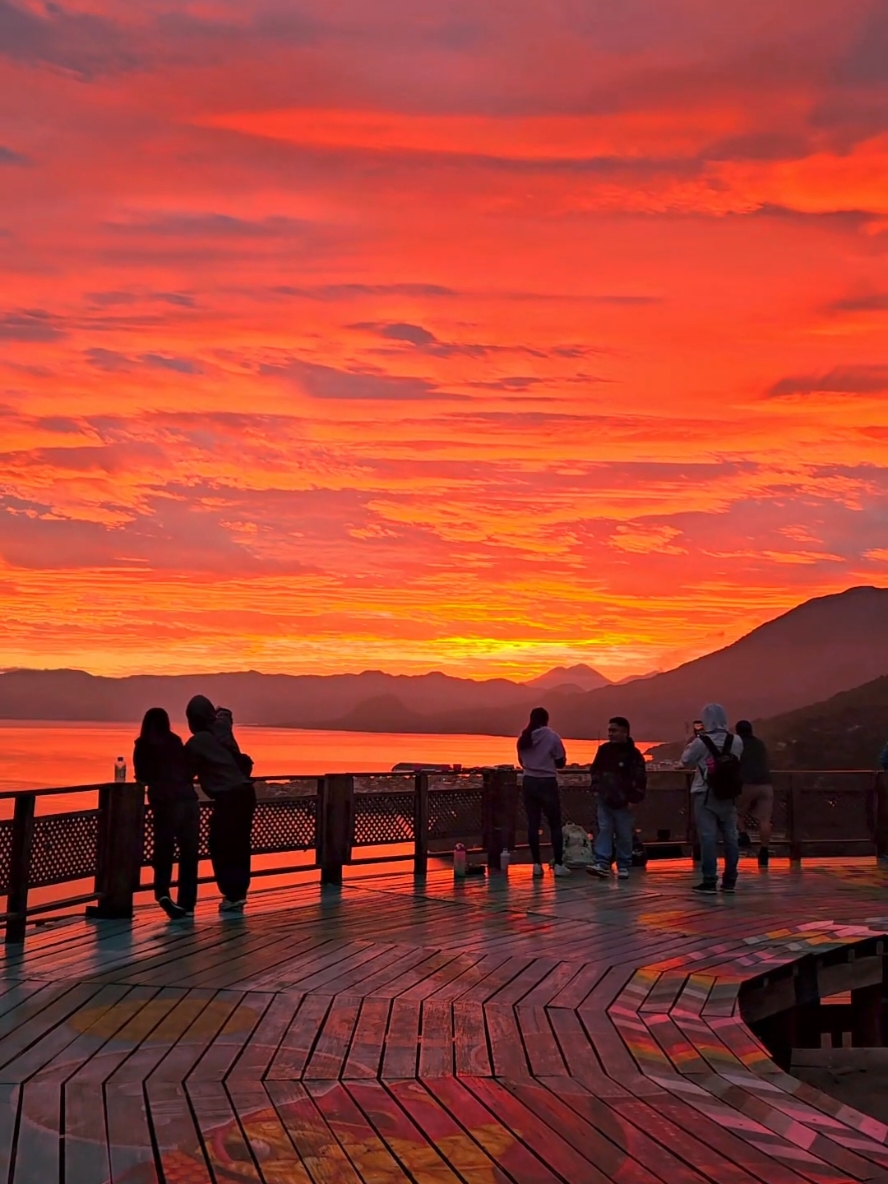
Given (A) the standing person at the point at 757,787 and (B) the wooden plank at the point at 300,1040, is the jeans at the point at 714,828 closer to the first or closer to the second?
(A) the standing person at the point at 757,787

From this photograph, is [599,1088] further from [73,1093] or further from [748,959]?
[748,959]

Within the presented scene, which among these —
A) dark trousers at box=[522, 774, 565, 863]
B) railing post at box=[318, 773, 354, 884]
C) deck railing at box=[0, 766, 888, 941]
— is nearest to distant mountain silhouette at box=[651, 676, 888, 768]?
deck railing at box=[0, 766, 888, 941]

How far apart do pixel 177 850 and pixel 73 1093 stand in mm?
6202

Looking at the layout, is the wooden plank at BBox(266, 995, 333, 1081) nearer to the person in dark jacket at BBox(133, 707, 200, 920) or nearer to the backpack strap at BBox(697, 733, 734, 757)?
the person in dark jacket at BBox(133, 707, 200, 920)

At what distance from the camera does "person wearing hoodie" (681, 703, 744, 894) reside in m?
13.3

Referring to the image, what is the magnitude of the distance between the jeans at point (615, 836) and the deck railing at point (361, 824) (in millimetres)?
1205

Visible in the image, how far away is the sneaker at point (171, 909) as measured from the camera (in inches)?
455

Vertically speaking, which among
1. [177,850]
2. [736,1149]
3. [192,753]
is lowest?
[736,1149]

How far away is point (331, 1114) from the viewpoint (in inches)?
225

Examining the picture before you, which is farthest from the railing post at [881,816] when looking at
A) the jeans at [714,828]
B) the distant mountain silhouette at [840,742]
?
the distant mountain silhouette at [840,742]

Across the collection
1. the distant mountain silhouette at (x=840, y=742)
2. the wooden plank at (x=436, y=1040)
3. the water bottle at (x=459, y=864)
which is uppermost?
the distant mountain silhouette at (x=840, y=742)

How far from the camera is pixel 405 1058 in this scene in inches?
263

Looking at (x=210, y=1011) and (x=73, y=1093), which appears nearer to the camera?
(x=73, y=1093)

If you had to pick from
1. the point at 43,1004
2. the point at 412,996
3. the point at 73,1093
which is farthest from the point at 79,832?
the point at 73,1093
